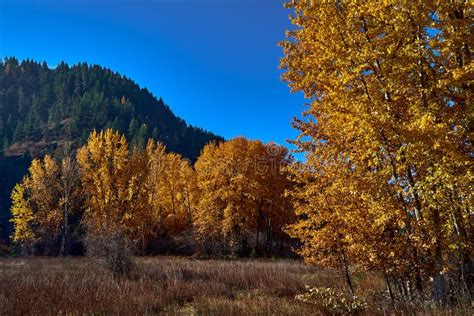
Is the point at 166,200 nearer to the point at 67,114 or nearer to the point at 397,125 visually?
the point at 397,125

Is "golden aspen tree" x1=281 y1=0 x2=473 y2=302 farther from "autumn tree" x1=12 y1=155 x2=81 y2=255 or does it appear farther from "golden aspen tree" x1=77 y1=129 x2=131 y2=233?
"autumn tree" x1=12 y1=155 x2=81 y2=255

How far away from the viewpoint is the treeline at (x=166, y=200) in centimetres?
2733

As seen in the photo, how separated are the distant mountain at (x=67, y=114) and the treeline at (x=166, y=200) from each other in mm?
31983

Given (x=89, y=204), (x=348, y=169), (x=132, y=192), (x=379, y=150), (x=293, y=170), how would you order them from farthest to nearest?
(x=89, y=204), (x=132, y=192), (x=293, y=170), (x=348, y=169), (x=379, y=150)

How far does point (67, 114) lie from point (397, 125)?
418 feet

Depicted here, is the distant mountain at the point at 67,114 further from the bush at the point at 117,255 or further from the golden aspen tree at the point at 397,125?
the golden aspen tree at the point at 397,125

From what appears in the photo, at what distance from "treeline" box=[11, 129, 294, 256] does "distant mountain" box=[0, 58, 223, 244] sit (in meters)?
32.0

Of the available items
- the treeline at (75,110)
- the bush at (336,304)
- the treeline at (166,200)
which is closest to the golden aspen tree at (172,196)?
the treeline at (166,200)

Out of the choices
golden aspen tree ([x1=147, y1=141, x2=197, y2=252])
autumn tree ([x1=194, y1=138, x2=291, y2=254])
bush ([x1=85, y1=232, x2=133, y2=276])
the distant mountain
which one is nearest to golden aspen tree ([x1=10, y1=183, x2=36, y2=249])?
golden aspen tree ([x1=147, y1=141, x2=197, y2=252])

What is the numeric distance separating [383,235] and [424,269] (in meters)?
0.98

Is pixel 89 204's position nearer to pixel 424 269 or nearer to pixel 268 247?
pixel 268 247

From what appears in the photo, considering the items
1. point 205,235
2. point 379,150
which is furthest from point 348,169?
point 205,235

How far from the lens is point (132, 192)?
27.5 meters

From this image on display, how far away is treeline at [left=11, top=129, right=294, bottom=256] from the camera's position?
27.3 meters
